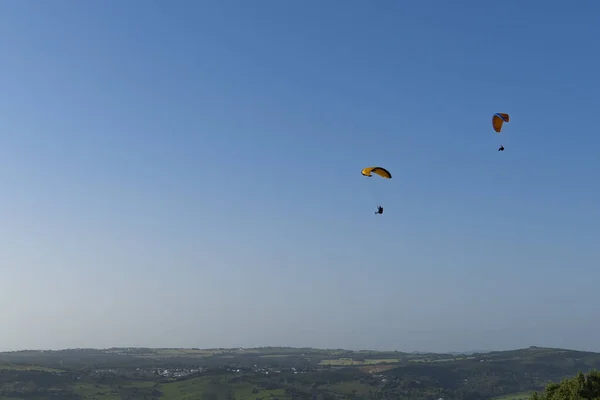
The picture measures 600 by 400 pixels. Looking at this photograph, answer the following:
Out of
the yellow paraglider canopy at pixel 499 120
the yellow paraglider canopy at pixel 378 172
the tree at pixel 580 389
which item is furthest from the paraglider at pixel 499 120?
the tree at pixel 580 389

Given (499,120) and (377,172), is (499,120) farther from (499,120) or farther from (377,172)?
(377,172)

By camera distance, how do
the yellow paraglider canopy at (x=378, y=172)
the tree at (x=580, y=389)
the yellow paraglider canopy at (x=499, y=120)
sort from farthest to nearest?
the yellow paraglider canopy at (x=499, y=120)
the yellow paraglider canopy at (x=378, y=172)
the tree at (x=580, y=389)

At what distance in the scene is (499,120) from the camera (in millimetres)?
88875

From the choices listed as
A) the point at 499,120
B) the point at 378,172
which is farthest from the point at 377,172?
the point at 499,120

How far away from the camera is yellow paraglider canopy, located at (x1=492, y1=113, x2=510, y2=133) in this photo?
87.0 m

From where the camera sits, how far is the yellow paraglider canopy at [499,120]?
87000mm

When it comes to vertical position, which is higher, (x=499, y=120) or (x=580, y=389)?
(x=499, y=120)

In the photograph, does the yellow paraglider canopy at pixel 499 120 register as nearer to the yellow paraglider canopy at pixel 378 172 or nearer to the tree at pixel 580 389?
the yellow paraglider canopy at pixel 378 172

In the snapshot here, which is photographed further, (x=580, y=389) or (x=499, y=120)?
(x=499, y=120)

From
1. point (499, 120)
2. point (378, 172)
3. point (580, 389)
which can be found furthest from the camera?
point (499, 120)

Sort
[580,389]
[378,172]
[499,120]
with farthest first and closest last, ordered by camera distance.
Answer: [499,120] → [378,172] → [580,389]

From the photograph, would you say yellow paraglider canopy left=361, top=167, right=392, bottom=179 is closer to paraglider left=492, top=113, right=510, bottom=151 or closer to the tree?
paraglider left=492, top=113, right=510, bottom=151

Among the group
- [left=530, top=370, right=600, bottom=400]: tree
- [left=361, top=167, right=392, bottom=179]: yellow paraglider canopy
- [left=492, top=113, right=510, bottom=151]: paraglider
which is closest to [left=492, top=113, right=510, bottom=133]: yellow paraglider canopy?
[left=492, top=113, right=510, bottom=151]: paraglider

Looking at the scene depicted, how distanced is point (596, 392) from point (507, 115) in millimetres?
44011
